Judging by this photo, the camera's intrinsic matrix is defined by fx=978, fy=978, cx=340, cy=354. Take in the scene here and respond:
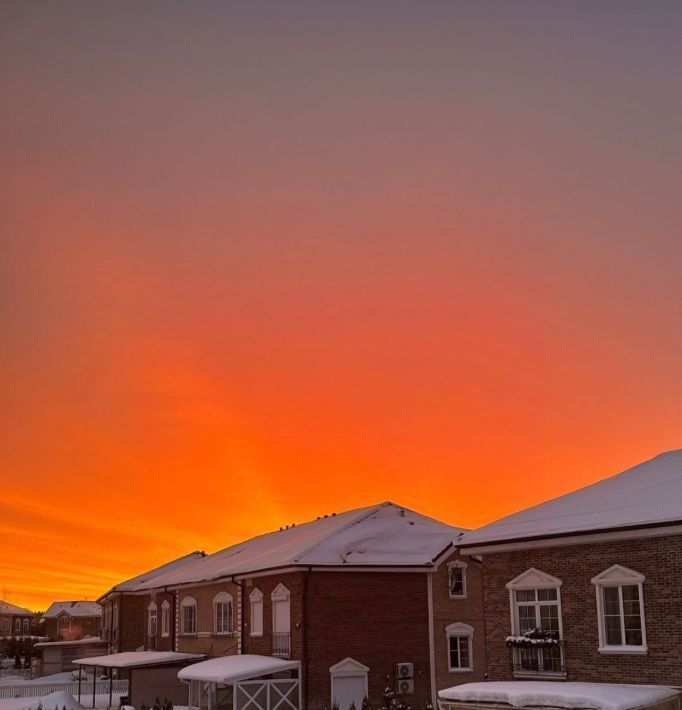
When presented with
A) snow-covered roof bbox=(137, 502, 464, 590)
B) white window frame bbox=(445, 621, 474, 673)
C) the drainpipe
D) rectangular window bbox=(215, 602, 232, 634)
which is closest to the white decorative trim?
snow-covered roof bbox=(137, 502, 464, 590)

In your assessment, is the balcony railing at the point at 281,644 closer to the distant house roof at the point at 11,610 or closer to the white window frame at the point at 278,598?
the white window frame at the point at 278,598

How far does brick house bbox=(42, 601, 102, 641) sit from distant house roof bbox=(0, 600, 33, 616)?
10.4 m

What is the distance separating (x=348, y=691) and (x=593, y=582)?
46.4 ft

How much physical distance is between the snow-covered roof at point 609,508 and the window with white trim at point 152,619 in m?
32.5

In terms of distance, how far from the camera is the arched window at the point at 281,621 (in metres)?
35.2

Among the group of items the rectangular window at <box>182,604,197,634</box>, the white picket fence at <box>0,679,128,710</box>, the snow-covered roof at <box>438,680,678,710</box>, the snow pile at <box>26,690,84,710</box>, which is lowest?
the white picket fence at <box>0,679,128,710</box>

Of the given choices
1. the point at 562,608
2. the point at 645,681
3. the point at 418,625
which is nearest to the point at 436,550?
the point at 418,625

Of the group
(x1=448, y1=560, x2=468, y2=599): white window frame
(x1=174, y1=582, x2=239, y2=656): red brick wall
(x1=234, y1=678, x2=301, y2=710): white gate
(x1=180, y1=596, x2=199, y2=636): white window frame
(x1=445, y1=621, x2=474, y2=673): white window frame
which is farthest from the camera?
(x1=180, y1=596, x2=199, y2=636): white window frame

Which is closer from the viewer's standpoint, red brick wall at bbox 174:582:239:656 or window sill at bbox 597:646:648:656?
window sill at bbox 597:646:648:656

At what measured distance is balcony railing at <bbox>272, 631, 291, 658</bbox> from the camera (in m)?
35.0

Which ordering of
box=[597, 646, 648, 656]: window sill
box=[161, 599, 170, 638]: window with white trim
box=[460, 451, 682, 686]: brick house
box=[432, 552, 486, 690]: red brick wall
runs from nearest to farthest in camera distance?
1. box=[460, 451, 682, 686]: brick house
2. box=[597, 646, 648, 656]: window sill
3. box=[432, 552, 486, 690]: red brick wall
4. box=[161, 599, 170, 638]: window with white trim

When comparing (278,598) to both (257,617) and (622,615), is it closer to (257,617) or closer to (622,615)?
(257,617)

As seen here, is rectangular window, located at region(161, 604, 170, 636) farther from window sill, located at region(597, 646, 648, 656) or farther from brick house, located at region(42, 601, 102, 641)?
brick house, located at region(42, 601, 102, 641)

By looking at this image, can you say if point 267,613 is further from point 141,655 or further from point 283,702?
point 141,655
